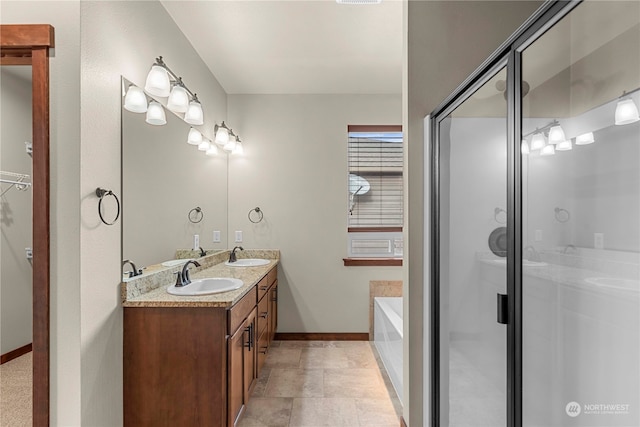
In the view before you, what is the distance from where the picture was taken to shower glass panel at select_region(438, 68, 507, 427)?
121 centimetres

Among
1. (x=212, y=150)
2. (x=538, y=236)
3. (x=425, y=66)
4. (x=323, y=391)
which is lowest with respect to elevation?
(x=323, y=391)

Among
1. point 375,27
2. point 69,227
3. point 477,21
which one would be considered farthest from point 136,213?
point 477,21

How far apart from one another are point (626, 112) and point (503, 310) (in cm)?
68

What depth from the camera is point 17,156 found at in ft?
5.42

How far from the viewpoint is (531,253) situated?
102 cm

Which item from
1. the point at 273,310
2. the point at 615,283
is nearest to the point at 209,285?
the point at 273,310

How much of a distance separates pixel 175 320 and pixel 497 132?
178cm

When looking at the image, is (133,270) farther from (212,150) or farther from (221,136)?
(221,136)

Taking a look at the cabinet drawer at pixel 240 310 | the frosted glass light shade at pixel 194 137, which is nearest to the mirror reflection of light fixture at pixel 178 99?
the frosted glass light shade at pixel 194 137

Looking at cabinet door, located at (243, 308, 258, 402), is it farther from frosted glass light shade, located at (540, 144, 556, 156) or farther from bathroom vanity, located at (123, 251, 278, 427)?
frosted glass light shade, located at (540, 144, 556, 156)

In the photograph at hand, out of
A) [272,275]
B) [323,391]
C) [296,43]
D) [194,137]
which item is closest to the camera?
[323,391]

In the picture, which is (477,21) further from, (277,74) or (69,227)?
(69,227)

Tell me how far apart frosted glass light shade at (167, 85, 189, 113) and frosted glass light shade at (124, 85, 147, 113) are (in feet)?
0.89

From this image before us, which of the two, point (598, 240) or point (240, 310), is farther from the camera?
point (240, 310)
